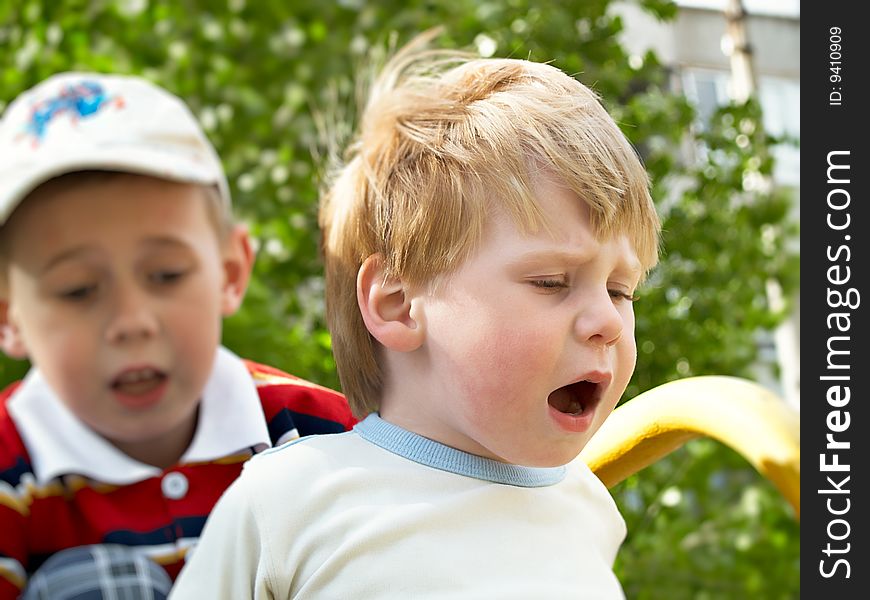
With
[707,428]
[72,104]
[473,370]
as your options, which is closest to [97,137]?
[72,104]

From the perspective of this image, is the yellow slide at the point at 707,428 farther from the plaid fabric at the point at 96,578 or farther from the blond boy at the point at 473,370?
the plaid fabric at the point at 96,578

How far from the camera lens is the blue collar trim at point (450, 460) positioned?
3.26 feet

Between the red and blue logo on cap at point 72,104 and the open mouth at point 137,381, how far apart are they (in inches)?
11.7

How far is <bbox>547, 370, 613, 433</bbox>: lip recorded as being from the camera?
944mm

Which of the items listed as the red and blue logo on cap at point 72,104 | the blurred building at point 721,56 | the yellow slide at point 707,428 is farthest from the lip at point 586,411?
the blurred building at point 721,56

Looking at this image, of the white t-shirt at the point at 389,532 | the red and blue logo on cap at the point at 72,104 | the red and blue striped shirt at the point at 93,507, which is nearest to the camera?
the white t-shirt at the point at 389,532

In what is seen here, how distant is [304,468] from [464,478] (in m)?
0.14

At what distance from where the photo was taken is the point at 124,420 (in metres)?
1.11

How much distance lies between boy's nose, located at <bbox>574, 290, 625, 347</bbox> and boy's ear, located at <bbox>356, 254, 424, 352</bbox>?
15 cm

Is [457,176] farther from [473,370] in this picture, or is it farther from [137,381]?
[137,381]

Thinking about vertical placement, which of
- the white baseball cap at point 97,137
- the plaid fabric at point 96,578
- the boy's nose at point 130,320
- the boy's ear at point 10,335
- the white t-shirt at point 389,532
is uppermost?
the white baseball cap at point 97,137

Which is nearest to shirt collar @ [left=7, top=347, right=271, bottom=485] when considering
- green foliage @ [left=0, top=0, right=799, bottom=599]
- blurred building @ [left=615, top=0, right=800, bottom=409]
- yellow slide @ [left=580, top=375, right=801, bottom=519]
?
yellow slide @ [left=580, top=375, right=801, bottom=519]
